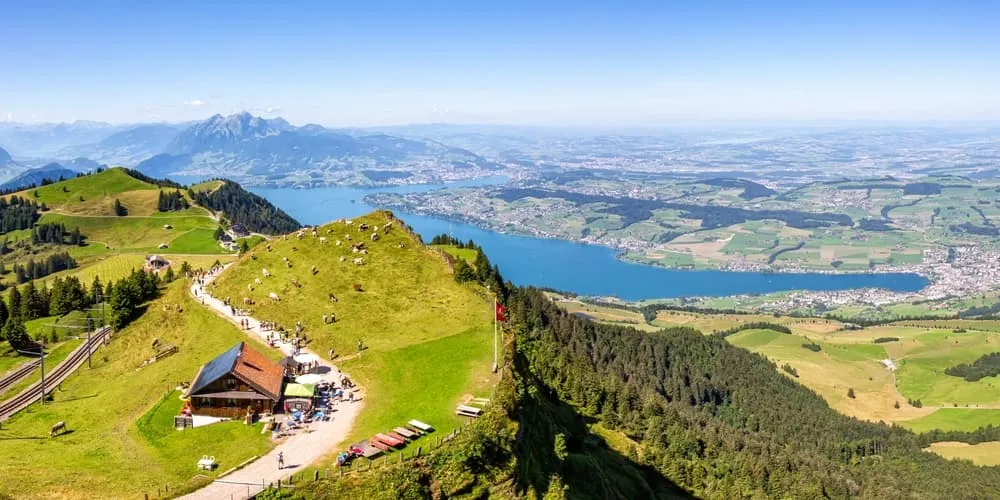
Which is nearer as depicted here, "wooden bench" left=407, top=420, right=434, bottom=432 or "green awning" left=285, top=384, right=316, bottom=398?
"wooden bench" left=407, top=420, right=434, bottom=432

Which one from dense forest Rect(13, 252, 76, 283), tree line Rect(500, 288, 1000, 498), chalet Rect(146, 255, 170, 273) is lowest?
tree line Rect(500, 288, 1000, 498)

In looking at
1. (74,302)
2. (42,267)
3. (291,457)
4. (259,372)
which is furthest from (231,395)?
(42,267)

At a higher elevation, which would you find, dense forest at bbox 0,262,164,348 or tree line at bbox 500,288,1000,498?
dense forest at bbox 0,262,164,348

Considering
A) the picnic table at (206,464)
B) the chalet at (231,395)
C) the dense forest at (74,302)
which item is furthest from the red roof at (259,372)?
the dense forest at (74,302)

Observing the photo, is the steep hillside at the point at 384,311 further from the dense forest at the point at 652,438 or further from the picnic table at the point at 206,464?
the picnic table at the point at 206,464

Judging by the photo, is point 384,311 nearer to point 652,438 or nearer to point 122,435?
point 122,435

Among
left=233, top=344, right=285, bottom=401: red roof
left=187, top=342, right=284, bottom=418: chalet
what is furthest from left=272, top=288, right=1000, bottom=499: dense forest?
left=233, top=344, right=285, bottom=401: red roof

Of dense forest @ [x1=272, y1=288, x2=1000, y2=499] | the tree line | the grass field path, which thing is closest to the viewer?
the grass field path

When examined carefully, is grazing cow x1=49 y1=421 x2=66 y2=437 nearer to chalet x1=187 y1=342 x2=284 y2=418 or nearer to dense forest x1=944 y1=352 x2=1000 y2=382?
chalet x1=187 y1=342 x2=284 y2=418
